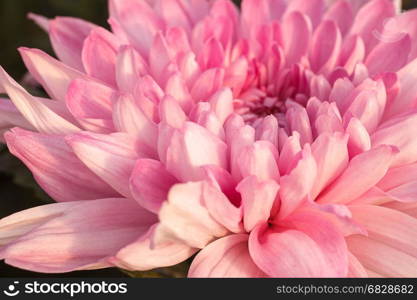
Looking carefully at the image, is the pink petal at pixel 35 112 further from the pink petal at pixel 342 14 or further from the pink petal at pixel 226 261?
the pink petal at pixel 342 14

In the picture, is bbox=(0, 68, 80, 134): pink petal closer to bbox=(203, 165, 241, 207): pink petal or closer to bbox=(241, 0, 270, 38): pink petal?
bbox=(203, 165, 241, 207): pink petal

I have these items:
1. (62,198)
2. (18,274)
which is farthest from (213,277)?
(18,274)

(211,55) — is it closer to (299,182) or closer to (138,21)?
(138,21)

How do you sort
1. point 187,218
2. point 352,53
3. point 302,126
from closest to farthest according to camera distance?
point 187,218, point 302,126, point 352,53

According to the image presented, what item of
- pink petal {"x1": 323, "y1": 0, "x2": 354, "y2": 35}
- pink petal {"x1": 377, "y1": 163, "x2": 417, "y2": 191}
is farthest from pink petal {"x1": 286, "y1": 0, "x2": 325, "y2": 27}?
pink petal {"x1": 377, "y1": 163, "x2": 417, "y2": 191}

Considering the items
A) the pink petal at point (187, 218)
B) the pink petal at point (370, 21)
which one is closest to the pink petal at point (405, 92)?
the pink petal at point (370, 21)

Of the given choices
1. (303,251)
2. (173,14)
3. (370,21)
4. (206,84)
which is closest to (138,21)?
(173,14)

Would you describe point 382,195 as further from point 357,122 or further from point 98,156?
point 98,156
